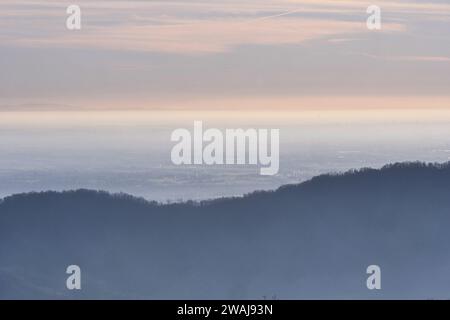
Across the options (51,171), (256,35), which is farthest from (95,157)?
(256,35)

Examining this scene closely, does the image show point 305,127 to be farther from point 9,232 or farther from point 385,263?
point 9,232

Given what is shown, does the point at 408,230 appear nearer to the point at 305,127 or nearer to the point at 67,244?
the point at 305,127

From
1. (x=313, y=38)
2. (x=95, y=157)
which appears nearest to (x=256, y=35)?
(x=313, y=38)

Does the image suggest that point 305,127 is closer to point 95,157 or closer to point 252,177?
point 252,177

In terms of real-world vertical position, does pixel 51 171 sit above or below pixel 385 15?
below

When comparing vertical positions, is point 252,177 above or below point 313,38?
below
